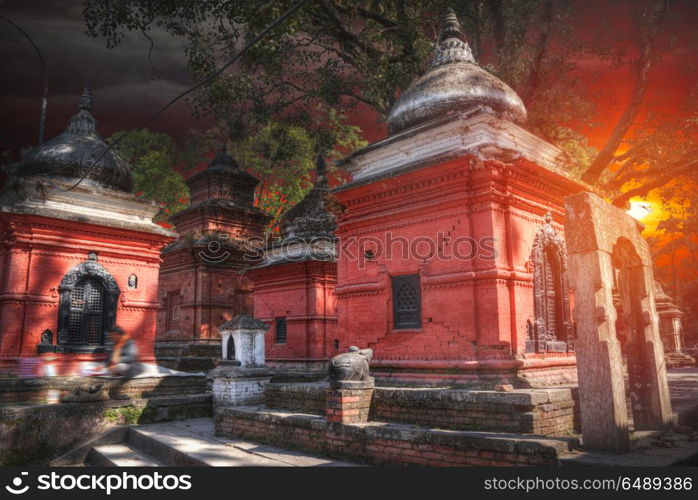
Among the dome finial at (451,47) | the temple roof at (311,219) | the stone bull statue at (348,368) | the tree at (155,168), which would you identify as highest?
the tree at (155,168)

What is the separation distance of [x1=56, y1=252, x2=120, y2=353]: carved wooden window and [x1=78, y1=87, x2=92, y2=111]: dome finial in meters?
5.30

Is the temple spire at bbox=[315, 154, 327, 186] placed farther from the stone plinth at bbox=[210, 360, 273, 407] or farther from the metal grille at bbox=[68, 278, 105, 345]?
the stone plinth at bbox=[210, 360, 273, 407]

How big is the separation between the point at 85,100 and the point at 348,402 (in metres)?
13.3

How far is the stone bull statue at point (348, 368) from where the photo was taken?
7535 mm

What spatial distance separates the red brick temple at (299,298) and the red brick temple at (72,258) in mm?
3455

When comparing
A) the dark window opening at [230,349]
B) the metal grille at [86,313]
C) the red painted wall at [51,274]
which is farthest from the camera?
the metal grille at [86,313]

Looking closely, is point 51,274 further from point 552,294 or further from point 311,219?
point 552,294

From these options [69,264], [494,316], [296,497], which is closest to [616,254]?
[494,316]

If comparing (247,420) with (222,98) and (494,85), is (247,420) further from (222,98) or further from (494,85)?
(222,98)

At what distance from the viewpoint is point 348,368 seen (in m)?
7.57

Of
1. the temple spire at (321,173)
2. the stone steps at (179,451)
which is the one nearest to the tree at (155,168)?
the temple spire at (321,173)

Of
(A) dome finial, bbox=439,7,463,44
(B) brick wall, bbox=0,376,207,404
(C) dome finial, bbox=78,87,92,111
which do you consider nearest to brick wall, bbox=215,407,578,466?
(B) brick wall, bbox=0,376,207,404

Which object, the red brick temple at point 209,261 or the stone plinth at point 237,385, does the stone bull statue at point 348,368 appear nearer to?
the stone plinth at point 237,385

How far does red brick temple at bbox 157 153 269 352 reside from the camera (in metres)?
19.5
